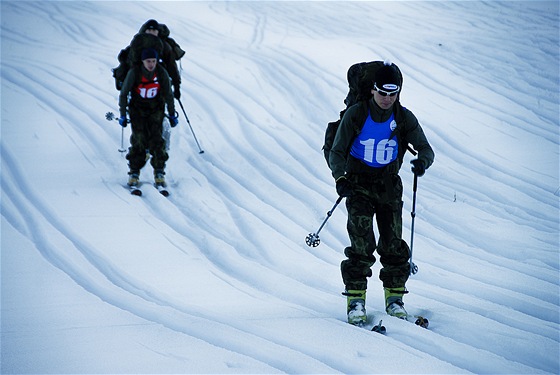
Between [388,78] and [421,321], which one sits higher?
[388,78]

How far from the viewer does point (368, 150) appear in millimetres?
3676

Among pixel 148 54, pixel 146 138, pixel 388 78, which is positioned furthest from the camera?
pixel 146 138

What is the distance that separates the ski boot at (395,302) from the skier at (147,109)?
3599mm

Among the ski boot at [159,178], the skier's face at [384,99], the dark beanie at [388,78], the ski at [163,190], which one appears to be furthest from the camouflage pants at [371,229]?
the ski boot at [159,178]

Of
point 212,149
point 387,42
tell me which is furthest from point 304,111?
point 387,42

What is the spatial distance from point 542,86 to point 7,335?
362 inches

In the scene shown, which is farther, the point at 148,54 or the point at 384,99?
the point at 148,54

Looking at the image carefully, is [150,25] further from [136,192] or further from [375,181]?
[375,181]

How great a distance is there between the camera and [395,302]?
12.7ft

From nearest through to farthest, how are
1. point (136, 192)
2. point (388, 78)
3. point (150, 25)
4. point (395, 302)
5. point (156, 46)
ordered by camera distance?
Result: 1. point (388, 78)
2. point (395, 302)
3. point (156, 46)
4. point (136, 192)
5. point (150, 25)

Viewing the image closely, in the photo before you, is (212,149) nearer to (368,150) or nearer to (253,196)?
(253,196)

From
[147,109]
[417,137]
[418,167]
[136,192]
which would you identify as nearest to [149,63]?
[147,109]

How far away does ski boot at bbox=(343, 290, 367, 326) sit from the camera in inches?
146

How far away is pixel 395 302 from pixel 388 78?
1591 millimetres
